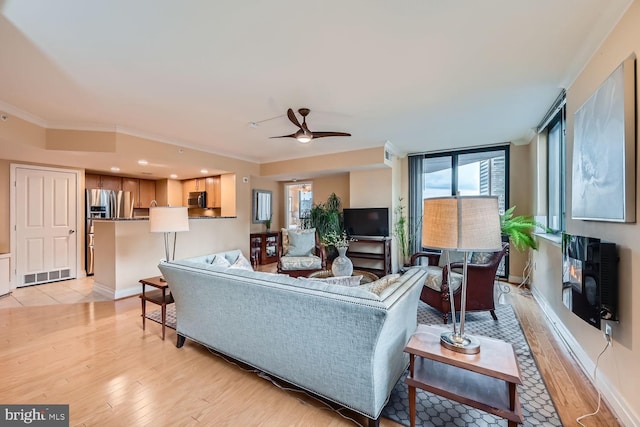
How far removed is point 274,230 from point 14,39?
224 inches

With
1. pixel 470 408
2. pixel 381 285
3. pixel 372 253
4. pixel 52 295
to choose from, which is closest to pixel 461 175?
pixel 372 253

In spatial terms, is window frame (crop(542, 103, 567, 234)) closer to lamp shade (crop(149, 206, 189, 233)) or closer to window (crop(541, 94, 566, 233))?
window (crop(541, 94, 566, 233))

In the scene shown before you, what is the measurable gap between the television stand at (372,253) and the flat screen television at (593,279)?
3086mm

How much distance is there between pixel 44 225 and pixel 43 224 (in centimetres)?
2

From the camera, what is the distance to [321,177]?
259 inches

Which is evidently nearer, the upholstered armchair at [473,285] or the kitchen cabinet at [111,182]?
the upholstered armchair at [473,285]

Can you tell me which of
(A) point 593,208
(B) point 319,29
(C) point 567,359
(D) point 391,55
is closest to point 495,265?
(C) point 567,359

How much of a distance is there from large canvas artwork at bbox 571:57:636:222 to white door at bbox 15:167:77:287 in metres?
7.37

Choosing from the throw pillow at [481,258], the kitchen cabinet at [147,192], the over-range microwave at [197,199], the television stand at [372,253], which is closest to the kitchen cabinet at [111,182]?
the kitchen cabinet at [147,192]

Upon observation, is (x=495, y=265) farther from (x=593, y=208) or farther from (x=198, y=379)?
(x=198, y=379)

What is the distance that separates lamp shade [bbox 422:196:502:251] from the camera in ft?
4.58

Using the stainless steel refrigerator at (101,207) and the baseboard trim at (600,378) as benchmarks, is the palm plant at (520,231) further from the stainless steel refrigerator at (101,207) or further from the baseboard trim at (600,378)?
the stainless steel refrigerator at (101,207)

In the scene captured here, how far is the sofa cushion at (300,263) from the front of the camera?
443 cm

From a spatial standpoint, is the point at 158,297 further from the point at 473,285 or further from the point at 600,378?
the point at 600,378
